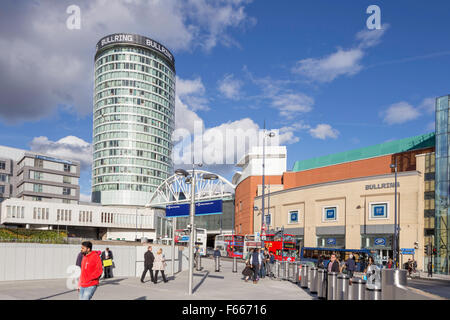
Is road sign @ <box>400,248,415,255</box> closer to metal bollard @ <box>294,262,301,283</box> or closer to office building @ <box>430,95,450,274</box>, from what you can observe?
office building @ <box>430,95,450,274</box>

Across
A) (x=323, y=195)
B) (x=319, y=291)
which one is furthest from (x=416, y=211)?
(x=319, y=291)

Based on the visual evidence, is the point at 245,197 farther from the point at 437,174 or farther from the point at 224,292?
the point at 224,292

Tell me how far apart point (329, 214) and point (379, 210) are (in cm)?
795

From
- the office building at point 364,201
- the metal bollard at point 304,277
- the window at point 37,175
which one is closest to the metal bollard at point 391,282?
the metal bollard at point 304,277

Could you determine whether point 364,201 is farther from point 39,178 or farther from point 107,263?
point 39,178

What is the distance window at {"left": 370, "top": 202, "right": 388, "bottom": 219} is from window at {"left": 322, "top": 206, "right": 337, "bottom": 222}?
5801 millimetres

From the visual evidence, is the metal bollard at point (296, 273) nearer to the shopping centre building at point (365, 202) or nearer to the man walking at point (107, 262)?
the man walking at point (107, 262)

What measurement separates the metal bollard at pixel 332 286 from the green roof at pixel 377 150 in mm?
53246

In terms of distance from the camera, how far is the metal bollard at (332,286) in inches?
590

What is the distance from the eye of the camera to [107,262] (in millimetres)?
20969

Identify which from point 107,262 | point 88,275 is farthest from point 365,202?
point 88,275

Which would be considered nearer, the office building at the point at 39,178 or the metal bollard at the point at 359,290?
the metal bollard at the point at 359,290

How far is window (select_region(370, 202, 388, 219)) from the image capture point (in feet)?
175

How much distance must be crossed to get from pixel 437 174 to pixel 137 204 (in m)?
113
